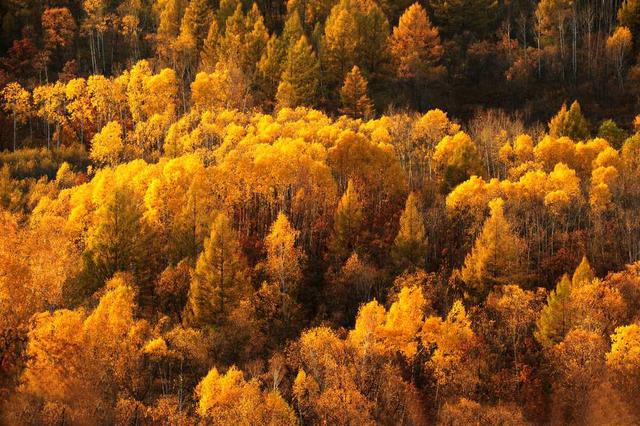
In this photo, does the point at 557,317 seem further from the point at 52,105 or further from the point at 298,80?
the point at 52,105

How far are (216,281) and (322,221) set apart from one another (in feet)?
57.6

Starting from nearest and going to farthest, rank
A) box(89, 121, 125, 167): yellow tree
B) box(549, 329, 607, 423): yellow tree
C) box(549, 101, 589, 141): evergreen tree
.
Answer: box(549, 329, 607, 423): yellow tree → box(89, 121, 125, 167): yellow tree → box(549, 101, 589, 141): evergreen tree

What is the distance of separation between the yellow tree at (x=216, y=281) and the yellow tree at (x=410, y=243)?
1523 cm

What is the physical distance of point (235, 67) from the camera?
109375 millimetres

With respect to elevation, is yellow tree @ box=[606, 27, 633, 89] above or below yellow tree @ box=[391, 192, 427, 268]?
above

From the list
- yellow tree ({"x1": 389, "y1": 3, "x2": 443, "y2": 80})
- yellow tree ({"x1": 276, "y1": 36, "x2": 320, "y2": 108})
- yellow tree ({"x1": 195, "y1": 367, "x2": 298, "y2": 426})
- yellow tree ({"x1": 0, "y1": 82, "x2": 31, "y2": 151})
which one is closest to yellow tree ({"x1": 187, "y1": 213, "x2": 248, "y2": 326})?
yellow tree ({"x1": 195, "y1": 367, "x2": 298, "y2": 426})

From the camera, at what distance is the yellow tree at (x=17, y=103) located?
9838cm

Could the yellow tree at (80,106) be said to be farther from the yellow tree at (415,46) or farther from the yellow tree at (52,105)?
the yellow tree at (415,46)

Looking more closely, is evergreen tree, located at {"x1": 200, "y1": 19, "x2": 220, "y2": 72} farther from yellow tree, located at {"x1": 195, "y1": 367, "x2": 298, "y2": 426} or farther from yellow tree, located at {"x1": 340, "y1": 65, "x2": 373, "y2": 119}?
yellow tree, located at {"x1": 195, "y1": 367, "x2": 298, "y2": 426}

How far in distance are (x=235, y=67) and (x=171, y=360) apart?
6517cm

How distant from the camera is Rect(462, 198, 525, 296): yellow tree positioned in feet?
210

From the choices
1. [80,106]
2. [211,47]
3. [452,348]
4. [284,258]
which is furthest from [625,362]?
[211,47]

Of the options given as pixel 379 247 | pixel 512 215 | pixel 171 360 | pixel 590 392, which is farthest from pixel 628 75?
pixel 171 360

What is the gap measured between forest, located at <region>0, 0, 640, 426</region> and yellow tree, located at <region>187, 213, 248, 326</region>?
20 centimetres
